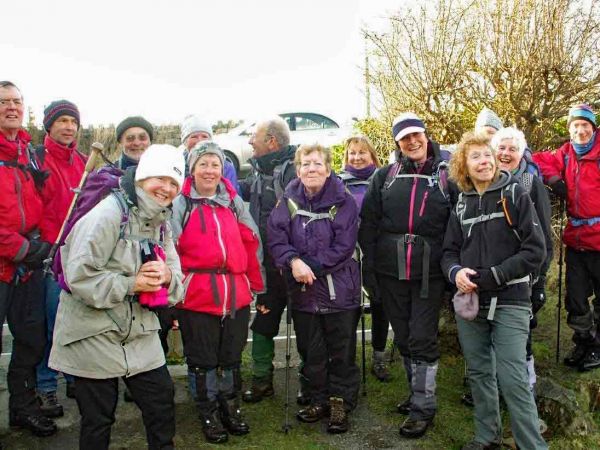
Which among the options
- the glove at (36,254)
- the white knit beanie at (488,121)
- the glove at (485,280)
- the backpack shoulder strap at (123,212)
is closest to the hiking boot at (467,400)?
the glove at (485,280)

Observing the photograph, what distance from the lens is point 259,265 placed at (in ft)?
14.7

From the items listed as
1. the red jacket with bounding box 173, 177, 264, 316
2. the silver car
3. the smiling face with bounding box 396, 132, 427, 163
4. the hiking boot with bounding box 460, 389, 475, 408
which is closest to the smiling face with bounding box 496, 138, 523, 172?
the smiling face with bounding box 396, 132, 427, 163

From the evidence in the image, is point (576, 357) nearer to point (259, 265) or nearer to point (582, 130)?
point (582, 130)

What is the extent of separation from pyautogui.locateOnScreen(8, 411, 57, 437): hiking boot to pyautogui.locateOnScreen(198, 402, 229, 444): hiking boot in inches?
40.1

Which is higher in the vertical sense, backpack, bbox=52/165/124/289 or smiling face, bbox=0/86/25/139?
smiling face, bbox=0/86/25/139

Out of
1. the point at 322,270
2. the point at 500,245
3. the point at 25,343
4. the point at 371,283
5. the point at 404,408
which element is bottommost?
the point at 404,408

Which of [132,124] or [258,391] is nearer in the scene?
[132,124]

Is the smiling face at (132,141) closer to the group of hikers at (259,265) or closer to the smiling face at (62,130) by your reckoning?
the group of hikers at (259,265)

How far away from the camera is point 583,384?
4.89 metres

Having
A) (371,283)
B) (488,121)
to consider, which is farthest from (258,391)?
(488,121)

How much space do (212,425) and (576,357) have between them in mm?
3279

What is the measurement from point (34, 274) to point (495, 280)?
3.07 m

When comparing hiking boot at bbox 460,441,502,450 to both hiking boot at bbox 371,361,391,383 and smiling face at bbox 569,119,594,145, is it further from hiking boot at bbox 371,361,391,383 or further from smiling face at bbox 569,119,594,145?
smiling face at bbox 569,119,594,145

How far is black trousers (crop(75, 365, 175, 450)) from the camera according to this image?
10.7 feet
